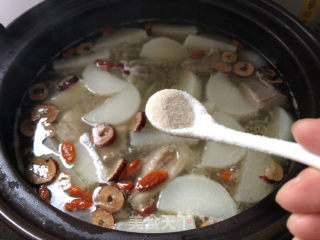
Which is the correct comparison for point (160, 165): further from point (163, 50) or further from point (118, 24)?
point (118, 24)

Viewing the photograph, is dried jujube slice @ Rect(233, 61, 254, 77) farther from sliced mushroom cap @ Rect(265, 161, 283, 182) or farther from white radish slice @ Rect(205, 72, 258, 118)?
sliced mushroom cap @ Rect(265, 161, 283, 182)

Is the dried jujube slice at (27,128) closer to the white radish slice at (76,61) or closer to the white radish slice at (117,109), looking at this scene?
the white radish slice at (117,109)

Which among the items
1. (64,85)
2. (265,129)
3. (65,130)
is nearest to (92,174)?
(65,130)

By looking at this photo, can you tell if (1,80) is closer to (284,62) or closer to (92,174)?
(92,174)

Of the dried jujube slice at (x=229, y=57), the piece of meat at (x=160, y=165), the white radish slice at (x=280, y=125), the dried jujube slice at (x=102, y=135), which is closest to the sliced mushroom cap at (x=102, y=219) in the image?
the piece of meat at (x=160, y=165)

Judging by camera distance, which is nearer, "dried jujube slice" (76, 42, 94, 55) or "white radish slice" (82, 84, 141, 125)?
"white radish slice" (82, 84, 141, 125)

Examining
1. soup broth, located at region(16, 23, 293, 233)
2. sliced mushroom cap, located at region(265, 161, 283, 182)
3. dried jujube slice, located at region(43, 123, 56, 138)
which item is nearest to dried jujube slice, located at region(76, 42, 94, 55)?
soup broth, located at region(16, 23, 293, 233)
